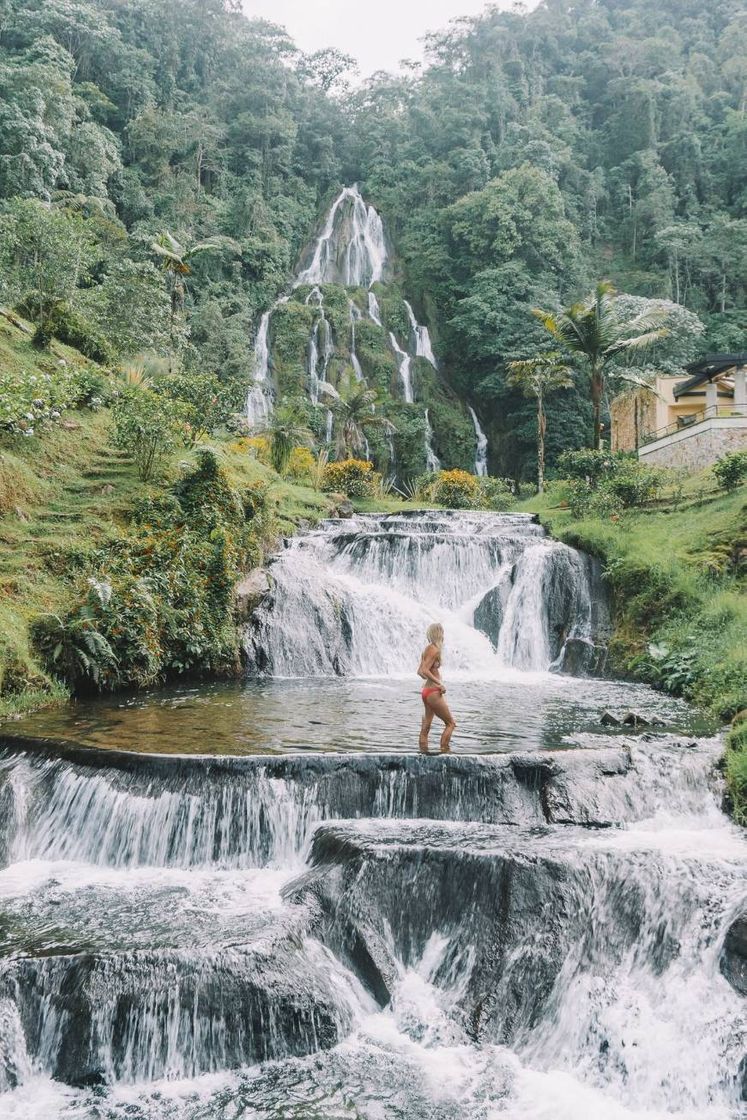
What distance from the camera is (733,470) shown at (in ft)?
55.3

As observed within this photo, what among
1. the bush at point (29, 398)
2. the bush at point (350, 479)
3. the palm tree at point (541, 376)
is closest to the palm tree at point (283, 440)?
the bush at point (350, 479)

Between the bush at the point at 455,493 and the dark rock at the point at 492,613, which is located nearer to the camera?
the dark rock at the point at 492,613

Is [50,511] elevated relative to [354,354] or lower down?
lower down

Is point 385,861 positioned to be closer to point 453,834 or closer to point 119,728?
point 453,834

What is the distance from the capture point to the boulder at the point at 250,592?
1386cm

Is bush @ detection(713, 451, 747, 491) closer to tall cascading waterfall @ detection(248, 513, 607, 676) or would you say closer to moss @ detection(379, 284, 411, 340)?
tall cascading waterfall @ detection(248, 513, 607, 676)

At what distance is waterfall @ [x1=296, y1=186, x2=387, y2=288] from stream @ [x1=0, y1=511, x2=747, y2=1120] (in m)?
40.0

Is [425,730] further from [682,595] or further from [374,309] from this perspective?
[374,309]

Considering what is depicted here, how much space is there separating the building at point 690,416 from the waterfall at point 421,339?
11.3 meters

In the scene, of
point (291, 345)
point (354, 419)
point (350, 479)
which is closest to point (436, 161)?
point (291, 345)

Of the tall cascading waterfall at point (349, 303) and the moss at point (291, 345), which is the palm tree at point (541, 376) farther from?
Result: the moss at point (291, 345)

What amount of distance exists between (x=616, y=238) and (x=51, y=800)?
2167 inches

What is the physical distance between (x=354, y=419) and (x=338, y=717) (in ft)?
80.5

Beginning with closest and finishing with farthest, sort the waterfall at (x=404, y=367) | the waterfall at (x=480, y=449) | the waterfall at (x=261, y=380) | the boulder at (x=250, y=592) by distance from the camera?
the boulder at (x=250, y=592) → the waterfall at (x=261, y=380) → the waterfall at (x=480, y=449) → the waterfall at (x=404, y=367)
